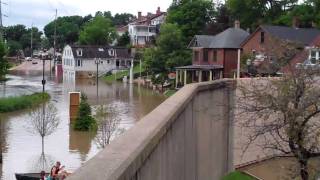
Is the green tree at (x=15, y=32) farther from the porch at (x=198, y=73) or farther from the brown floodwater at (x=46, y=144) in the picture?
the brown floodwater at (x=46, y=144)

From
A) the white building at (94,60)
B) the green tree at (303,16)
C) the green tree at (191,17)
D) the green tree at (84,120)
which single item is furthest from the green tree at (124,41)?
the green tree at (84,120)

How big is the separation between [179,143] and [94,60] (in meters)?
88.2

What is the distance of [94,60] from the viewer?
3802 inches

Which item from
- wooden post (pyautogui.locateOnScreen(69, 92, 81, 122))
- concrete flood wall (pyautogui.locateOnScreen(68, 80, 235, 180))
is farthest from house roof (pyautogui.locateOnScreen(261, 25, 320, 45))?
concrete flood wall (pyautogui.locateOnScreen(68, 80, 235, 180))

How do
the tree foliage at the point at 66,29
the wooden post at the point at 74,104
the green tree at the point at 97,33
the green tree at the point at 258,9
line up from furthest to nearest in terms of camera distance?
the tree foliage at the point at 66,29 → the green tree at the point at 97,33 → the green tree at the point at 258,9 → the wooden post at the point at 74,104

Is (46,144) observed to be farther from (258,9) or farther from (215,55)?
(258,9)

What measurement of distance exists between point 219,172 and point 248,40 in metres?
38.6

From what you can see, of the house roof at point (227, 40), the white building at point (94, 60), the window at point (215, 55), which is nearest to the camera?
the house roof at point (227, 40)

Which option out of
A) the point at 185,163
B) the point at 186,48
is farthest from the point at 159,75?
the point at 185,163

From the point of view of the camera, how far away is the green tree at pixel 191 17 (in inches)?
3206

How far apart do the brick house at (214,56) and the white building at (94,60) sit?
Answer: 3629 centimetres

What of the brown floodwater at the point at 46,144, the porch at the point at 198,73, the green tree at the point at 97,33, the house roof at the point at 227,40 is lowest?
the brown floodwater at the point at 46,144

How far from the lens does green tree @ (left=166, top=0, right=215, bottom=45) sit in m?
81.4

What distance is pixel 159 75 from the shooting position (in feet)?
228
